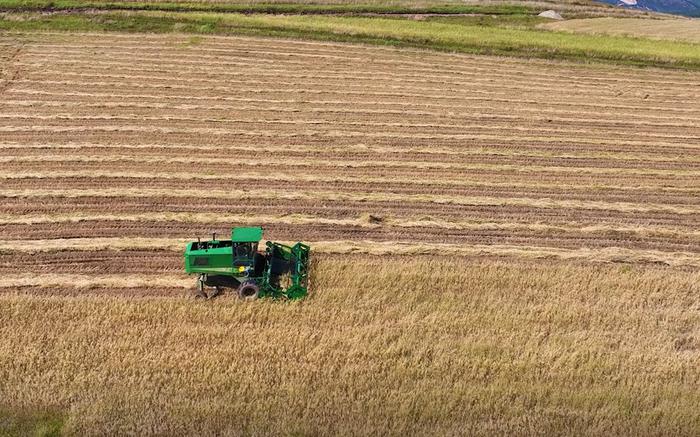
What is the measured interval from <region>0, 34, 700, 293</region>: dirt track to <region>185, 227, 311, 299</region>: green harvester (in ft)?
4.81

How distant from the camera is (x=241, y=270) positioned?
12.6 m

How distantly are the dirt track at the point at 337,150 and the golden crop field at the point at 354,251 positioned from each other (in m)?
0.10

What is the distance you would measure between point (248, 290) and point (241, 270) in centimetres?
47

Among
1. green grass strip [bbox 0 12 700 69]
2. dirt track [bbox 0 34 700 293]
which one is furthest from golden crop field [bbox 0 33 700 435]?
green grass strip [bbox 0 12 700 69]

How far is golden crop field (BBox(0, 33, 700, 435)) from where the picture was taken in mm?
10484

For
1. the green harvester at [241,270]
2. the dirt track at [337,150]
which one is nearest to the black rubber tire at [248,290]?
the green harvester at [241,270]

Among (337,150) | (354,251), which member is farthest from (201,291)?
(337,150)

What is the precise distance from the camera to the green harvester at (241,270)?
12.5m

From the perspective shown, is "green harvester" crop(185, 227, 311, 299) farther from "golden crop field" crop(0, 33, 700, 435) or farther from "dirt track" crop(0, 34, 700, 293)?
"dirt track" crop(0, 34, 700, 293)

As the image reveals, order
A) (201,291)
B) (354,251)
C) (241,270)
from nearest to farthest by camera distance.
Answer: (241,270) < (201,291) < (354,251)

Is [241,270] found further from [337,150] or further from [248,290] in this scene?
[337,150]

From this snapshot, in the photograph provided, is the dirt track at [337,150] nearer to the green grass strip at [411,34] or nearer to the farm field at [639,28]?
the green grass strip at [411,34]

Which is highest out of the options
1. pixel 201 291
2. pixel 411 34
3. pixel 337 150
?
pixel 411 34

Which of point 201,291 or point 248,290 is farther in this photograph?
point 201,291
